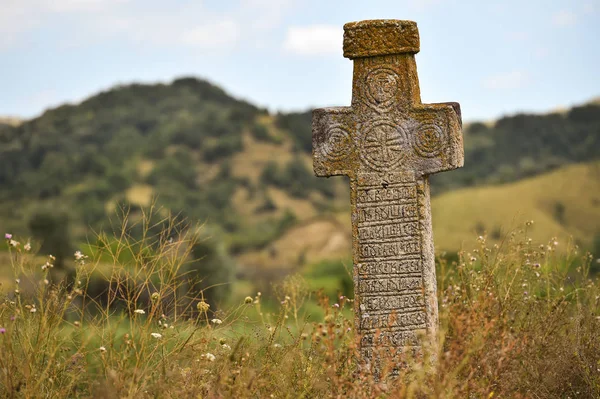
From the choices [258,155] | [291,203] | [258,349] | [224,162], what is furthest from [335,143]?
[258,155]

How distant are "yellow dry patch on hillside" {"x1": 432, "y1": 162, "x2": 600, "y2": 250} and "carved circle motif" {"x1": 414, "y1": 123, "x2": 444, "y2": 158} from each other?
3603 centimetres

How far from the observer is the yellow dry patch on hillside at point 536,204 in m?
45.2

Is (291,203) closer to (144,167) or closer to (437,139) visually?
(144,167)

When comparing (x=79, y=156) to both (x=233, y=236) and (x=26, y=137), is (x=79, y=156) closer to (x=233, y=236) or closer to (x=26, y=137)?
(x=26, y=137)

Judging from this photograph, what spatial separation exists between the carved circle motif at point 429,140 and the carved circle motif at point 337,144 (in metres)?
0.58

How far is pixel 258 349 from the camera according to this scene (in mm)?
6359

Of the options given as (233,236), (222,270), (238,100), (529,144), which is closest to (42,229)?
(222,270)

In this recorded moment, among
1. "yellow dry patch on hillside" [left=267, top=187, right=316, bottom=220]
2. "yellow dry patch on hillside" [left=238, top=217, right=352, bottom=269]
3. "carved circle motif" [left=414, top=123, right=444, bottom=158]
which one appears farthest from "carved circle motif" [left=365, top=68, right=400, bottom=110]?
"yellow dry patch on hillside" [left=267, top=187, right=316, bottom=220]

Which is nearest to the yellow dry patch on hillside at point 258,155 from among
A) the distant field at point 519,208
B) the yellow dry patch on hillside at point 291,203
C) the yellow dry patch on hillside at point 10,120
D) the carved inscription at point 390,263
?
the yellow dry patch on hillside at point 291,203

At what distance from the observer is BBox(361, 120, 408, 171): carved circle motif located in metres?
7.26

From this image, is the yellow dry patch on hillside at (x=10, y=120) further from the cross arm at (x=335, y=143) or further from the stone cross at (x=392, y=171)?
the stone cross at (x=392, y=171)

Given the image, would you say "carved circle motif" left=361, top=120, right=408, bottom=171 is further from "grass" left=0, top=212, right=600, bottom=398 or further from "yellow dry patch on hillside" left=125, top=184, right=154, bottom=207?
"yellow dry patch on hillside" left=125, top=184, right=154, bottom=207

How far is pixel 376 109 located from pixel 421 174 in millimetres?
664

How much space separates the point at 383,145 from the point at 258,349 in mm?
2027
